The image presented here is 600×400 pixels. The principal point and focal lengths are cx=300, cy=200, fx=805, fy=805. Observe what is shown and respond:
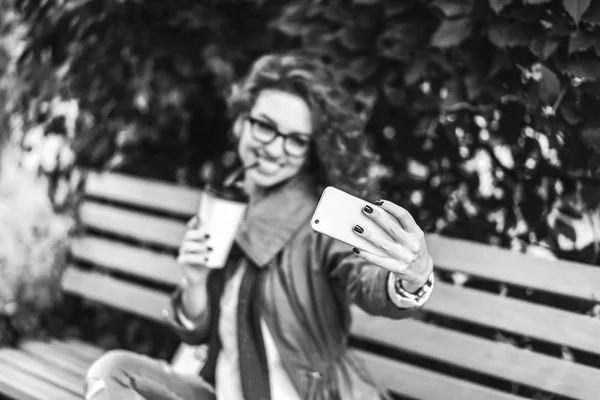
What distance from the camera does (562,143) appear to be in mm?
2078

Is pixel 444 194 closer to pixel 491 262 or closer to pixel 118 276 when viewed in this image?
pixel 491 262

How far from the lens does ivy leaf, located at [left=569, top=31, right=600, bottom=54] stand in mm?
1837

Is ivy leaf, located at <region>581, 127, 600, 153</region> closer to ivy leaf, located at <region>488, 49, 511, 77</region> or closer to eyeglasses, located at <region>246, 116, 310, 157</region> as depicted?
ivy leaf, located at <region>488, 49, 511, 77</region>

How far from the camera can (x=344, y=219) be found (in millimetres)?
1528

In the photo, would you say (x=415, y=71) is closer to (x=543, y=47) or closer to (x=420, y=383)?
(x=543, y=47)

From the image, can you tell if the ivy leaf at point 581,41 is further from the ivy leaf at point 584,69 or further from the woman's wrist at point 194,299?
the woman's wrist at point 194,299

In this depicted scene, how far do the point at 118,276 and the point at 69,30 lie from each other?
119cm

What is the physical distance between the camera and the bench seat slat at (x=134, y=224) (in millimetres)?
2893

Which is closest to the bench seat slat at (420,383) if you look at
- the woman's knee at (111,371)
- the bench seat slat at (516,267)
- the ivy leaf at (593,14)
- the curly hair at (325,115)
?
the bench seat slat at (516,267)

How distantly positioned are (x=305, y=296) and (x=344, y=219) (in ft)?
1.57

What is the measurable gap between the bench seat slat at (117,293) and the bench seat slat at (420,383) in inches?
31.9

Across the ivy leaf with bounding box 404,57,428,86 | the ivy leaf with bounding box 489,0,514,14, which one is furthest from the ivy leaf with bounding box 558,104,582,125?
the ivy leaf with bounding box 404,57,428,86

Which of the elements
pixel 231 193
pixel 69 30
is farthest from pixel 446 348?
pixel 69 30

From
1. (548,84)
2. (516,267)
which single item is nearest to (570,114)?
(548,84)
